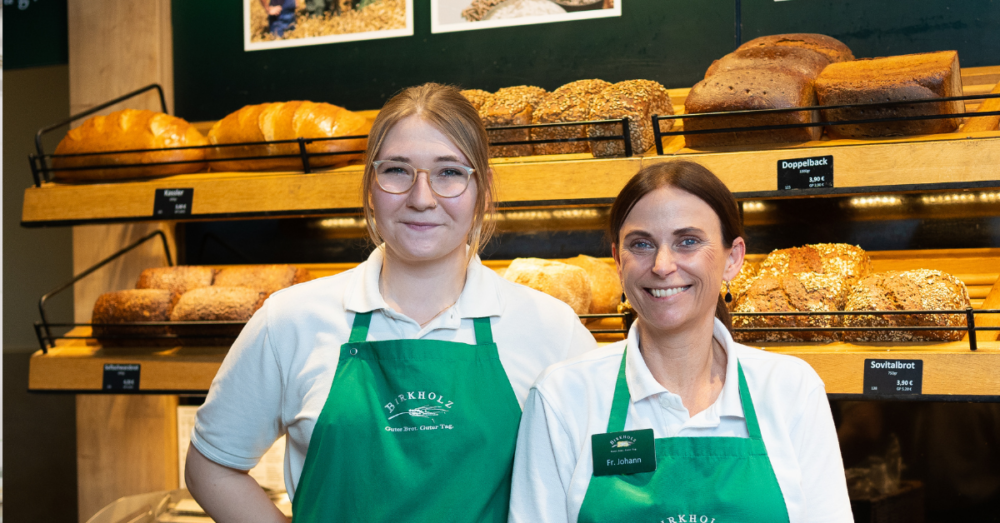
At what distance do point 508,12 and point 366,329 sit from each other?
1558mm

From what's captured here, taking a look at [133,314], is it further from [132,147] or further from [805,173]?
[805,173]

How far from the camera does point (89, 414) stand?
2.79m

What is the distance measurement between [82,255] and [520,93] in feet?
5.68

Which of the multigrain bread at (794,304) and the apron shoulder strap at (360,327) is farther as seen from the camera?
the multigrain bread at (794,304)

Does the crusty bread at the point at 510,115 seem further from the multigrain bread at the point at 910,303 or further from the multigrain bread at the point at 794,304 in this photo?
the multigrain bread at the point at 910,303

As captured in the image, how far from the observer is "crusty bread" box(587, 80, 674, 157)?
1.94 metres

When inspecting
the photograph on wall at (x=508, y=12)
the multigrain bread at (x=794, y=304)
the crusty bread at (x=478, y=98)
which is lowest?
the multigrain bread at (x=794, y=304)

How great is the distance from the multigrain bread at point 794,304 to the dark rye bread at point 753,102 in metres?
0.35

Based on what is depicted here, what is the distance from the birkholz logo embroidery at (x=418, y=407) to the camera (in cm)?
128

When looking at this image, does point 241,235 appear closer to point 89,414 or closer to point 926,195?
point 89,414

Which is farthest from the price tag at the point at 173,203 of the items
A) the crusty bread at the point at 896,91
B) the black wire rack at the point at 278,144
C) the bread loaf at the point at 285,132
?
the crusty bread at the point at 896,91

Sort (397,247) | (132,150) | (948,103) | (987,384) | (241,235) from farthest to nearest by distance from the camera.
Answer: (241,235)
(132,150)
(948,103)
(987,384)
(397,247)

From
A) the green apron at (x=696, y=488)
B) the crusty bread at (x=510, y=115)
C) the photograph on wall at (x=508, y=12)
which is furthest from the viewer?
the photograph on wall at (x=508, y=12)

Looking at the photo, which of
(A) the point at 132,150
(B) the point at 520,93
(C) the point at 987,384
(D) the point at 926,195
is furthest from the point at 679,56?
(A) the point at 132,150
